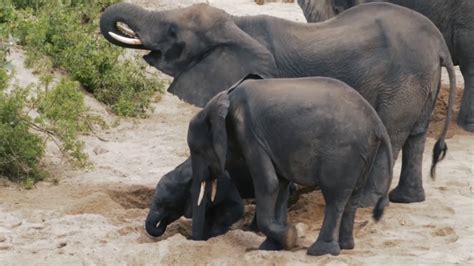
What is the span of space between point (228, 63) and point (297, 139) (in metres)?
1.18

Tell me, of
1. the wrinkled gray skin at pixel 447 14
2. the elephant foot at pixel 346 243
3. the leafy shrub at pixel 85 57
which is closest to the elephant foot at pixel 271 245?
the elephant foot at pixel 346 243

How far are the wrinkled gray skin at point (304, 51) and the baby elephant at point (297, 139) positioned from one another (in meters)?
0.84

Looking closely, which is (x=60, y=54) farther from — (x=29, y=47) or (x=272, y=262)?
(x=272, y=262)

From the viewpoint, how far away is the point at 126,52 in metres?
12.1

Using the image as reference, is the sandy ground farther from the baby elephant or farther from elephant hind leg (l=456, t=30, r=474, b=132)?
elephant hind leg (l=456, t=30, r=474, b=132)

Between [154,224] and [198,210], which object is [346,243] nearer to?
[198,210]

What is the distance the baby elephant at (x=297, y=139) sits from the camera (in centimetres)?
702

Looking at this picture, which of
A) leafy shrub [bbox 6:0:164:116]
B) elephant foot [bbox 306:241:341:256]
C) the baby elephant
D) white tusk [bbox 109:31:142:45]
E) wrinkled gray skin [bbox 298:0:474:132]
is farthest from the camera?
leafy shrub [bbox 6:0:164:116]

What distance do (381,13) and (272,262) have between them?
7.01 ft

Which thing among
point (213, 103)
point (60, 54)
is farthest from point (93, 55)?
point (213, 103)

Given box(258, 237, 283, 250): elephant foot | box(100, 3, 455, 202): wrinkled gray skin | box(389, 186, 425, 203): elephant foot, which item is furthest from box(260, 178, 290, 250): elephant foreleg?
box(389, 186, 425, 203): elephant foot

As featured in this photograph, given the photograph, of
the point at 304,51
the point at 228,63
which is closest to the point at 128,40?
the point at 228,63

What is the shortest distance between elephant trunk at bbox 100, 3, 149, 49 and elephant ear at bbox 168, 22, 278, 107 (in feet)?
1.44

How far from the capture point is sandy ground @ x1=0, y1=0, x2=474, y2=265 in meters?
7.08
